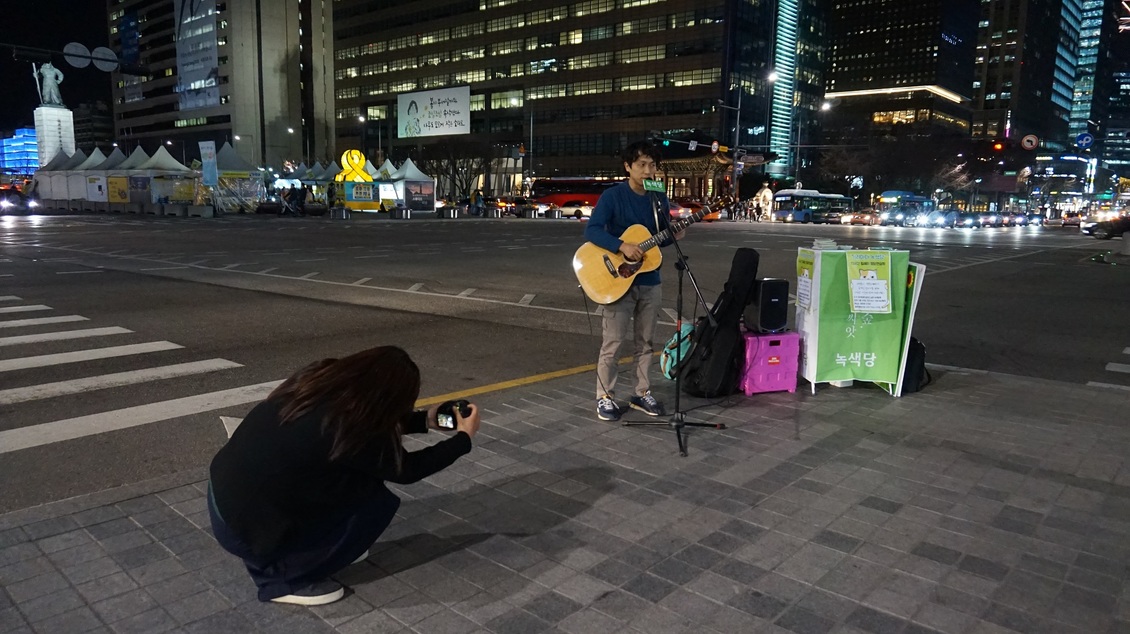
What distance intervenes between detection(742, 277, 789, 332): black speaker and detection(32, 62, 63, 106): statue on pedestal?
71539mm

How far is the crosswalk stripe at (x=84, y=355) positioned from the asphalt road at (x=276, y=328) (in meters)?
0.04

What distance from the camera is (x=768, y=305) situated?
6.16 m

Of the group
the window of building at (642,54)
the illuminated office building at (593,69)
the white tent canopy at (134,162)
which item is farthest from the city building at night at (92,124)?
the white tent canopy at (134,162)

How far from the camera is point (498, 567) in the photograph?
3.36m

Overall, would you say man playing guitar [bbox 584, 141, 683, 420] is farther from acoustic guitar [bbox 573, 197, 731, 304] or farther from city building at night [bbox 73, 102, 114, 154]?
city building at night [bbox 73, 102, 114, 154]

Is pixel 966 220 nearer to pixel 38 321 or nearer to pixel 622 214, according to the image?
pixel 622 214

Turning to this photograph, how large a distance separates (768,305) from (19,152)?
226 meters

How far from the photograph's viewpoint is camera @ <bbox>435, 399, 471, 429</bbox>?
3.03 metres

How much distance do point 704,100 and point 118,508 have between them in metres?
88.1

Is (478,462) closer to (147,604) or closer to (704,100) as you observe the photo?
(147,604)

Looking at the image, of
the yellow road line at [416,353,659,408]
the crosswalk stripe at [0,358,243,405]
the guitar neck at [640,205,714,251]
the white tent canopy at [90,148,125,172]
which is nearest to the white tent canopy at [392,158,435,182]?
the white tent canopy at [90,148,125,172]

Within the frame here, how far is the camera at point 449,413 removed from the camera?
3029 mm

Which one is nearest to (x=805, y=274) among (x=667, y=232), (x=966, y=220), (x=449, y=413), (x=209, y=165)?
(x=667, y=232)

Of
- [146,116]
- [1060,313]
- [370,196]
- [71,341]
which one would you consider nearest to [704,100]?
[370,196]
